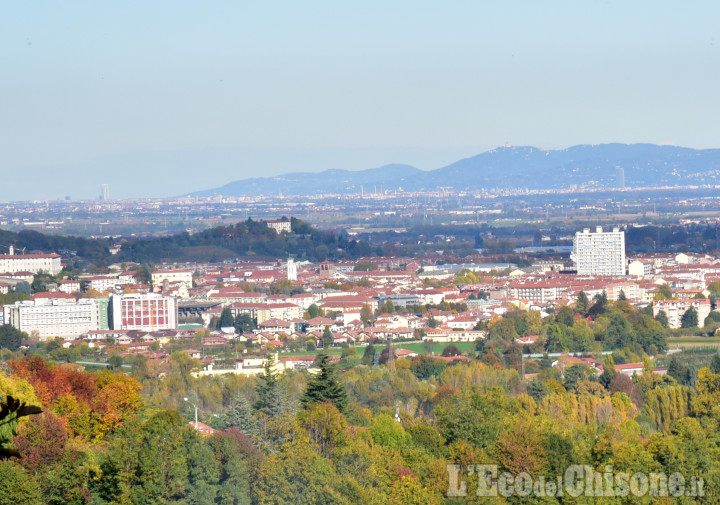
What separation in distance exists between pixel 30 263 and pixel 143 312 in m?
19.8

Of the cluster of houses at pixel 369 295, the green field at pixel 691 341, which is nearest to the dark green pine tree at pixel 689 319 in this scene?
the cluster of houses at pixel 369 295

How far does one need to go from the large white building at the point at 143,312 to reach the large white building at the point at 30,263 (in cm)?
1693

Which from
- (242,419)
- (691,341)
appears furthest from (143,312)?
(242,419)

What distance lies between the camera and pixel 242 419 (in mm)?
17281

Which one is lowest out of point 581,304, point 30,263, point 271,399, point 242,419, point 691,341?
point 691,341

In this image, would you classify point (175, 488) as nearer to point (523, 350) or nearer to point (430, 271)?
point (523, 350)

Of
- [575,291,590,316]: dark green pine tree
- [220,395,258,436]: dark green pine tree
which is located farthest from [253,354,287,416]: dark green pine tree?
[575,291,590,316]: dark green pine tree

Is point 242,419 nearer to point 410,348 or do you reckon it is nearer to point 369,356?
point 369,356

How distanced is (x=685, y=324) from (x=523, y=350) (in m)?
7.01

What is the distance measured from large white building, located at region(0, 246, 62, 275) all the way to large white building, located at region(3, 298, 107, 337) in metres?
16.6

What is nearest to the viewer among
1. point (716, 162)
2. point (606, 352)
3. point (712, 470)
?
point (712, 470)

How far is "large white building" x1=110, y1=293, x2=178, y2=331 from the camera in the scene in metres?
41.6

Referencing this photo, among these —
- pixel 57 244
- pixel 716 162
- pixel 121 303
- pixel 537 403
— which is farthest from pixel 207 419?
pixel 716 162

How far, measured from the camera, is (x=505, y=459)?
44.9ft
